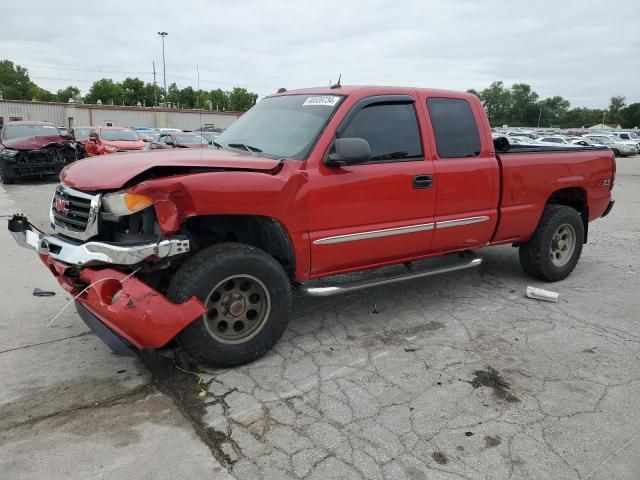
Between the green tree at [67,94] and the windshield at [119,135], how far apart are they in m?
95.7

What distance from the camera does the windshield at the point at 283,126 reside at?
13.1ft

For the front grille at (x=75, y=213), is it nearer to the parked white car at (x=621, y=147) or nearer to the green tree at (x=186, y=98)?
the parked white car at (x=621, y=147)

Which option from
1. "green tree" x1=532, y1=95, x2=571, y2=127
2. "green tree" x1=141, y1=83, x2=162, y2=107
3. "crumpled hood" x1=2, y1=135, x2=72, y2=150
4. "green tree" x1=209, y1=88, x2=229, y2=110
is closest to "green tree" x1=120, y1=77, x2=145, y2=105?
"green tree" x1=141, y1=83, x2=162, y2=107

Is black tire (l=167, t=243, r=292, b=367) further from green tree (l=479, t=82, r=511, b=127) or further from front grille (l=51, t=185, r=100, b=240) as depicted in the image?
green tree (l=479, t=82, r=511, b=127)

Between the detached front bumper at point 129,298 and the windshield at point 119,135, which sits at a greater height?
the windshield at point 119,135

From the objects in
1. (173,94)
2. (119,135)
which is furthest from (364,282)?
(173,94)

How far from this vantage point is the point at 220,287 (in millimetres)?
3500

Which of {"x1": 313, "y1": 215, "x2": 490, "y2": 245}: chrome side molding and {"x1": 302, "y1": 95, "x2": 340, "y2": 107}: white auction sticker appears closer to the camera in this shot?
{"x1": 313, "y1": 215, "x2": 490, "y2": 245}: chrome side molding

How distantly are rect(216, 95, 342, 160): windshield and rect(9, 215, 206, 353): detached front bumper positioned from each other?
1255mm

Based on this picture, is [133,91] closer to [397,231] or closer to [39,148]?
[39,148]

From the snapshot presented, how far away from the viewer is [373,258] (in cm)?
423

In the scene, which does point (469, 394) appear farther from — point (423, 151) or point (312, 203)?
point (423, 151)

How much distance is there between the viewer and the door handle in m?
4.28

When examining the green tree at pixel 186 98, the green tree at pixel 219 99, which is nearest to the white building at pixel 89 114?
the green tree at pixel 219 99
